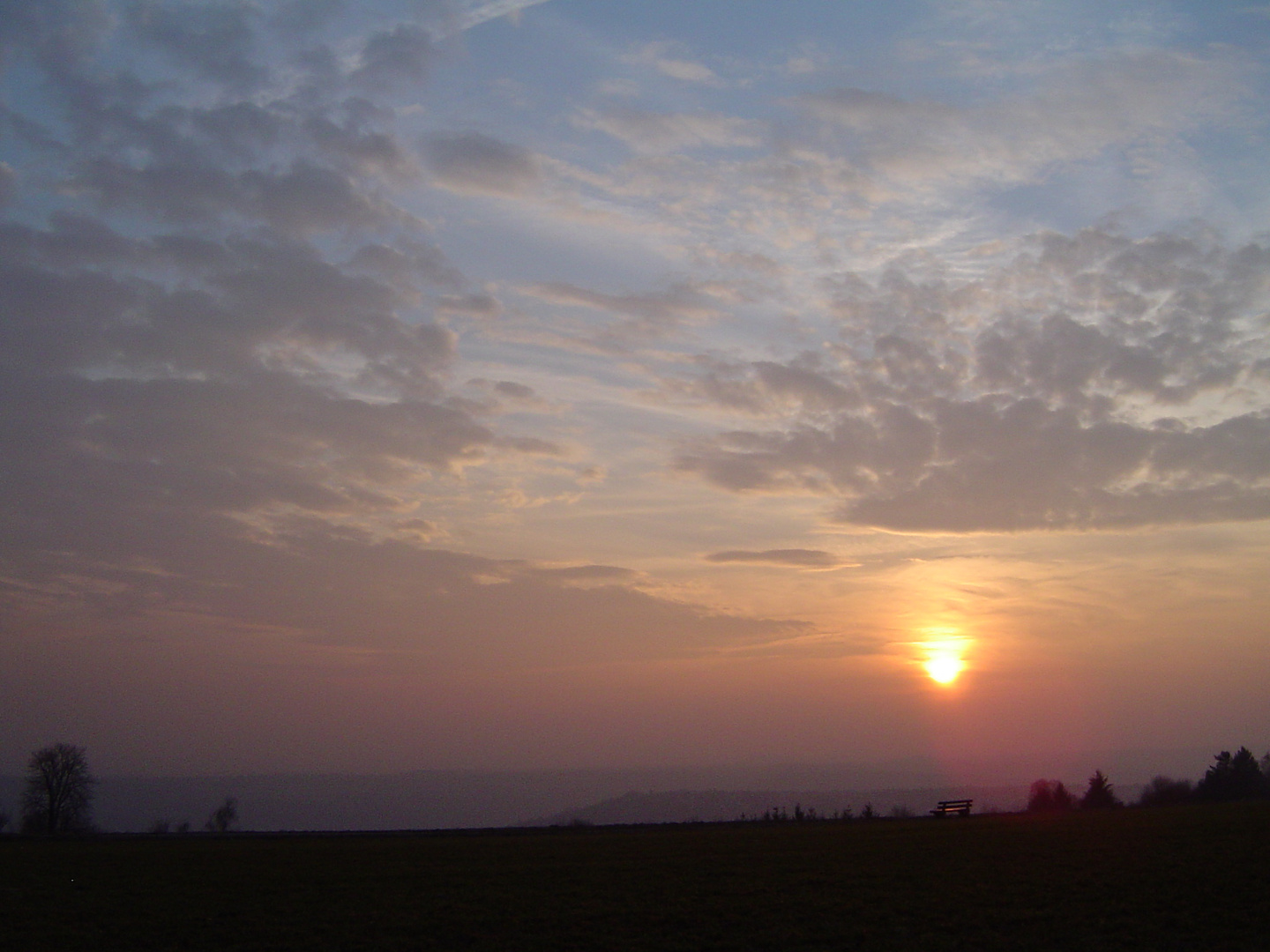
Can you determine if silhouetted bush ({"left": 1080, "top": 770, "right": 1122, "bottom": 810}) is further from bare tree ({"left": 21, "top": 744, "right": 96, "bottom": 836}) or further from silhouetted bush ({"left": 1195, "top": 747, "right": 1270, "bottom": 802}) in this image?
bare tree ({"left": 21, "top": 744, "right": 96, "bottom": 836})

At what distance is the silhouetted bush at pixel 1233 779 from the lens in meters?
57.8

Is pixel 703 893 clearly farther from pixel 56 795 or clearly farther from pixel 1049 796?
pixel 56 795

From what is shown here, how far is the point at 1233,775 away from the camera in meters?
61.1

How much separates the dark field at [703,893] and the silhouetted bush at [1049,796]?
23.3 m

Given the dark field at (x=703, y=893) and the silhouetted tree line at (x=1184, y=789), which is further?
the silhouetted tree line at (x=1184, y=789)

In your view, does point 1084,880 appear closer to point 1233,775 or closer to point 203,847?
point 203,847

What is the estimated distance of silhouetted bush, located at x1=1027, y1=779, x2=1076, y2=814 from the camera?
59.2 metres

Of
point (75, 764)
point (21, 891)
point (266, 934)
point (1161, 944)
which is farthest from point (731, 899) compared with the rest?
point (75, 764)

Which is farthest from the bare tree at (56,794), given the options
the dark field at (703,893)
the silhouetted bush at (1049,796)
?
the silhouetted bush at (1049,796)

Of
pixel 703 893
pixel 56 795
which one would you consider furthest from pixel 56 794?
pixel 703 893

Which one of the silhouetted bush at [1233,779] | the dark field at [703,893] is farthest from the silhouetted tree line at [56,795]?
the silhouetted bush at [1233,779]

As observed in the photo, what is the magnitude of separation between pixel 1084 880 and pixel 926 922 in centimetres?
A: 584

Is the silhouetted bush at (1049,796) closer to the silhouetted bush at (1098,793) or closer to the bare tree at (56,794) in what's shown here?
the silhouetted bush at (1098,793)

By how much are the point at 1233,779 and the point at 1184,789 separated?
10.3ft
